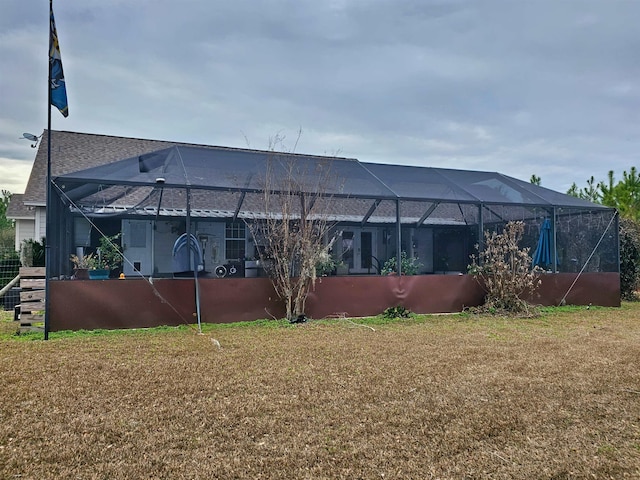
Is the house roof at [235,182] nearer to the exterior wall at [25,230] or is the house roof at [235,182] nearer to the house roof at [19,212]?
the house roof at [19,212]

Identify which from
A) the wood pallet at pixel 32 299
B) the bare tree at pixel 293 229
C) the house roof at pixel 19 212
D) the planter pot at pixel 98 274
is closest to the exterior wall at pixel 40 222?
the house roof at pixel 19 212

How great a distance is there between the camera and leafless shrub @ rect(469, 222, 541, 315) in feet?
31.9

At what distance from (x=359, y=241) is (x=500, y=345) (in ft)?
32.8

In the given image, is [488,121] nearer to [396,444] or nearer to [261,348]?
[261,348]

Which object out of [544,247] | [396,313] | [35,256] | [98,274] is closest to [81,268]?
[98,274]

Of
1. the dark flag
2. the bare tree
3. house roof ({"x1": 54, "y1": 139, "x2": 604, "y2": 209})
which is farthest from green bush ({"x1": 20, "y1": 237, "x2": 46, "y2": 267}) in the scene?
the bare tree

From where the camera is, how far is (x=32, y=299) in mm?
7617

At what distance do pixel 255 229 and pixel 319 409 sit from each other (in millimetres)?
6987

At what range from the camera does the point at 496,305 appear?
987 centimetres

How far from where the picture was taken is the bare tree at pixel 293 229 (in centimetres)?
864

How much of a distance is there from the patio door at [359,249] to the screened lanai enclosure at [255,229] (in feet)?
2.80

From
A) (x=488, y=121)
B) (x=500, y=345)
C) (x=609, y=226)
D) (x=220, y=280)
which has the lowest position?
(x=500, y=345)

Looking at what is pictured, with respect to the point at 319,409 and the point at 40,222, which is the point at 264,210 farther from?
the point at 40,222

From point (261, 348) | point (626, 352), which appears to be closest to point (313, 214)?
point (261, 348)
